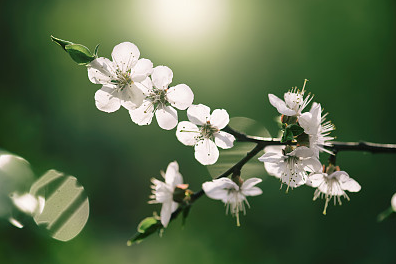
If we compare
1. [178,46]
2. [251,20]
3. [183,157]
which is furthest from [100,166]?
[251,20]

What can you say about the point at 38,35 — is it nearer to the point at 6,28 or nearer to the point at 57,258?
the point at 6,28

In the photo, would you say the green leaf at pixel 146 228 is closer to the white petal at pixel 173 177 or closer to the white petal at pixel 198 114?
the white petal at pixel 173 177

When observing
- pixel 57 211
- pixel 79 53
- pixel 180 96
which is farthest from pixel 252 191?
pixel 57 211

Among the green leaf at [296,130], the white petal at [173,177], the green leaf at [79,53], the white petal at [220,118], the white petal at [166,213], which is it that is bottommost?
the white petal at [166,213]

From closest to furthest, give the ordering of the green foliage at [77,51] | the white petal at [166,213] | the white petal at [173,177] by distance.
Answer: the green foliage at [77,51], the white petal at [166,213], the white petal at [173,177]

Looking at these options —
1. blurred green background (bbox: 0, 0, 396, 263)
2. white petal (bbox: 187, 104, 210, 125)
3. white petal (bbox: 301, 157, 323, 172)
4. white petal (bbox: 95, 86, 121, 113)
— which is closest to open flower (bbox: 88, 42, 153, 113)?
white petal (bbox: 95, 86, 121, 113)

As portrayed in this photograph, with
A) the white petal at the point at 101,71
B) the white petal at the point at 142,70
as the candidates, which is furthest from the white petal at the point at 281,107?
the white petal at the point at 101,71
